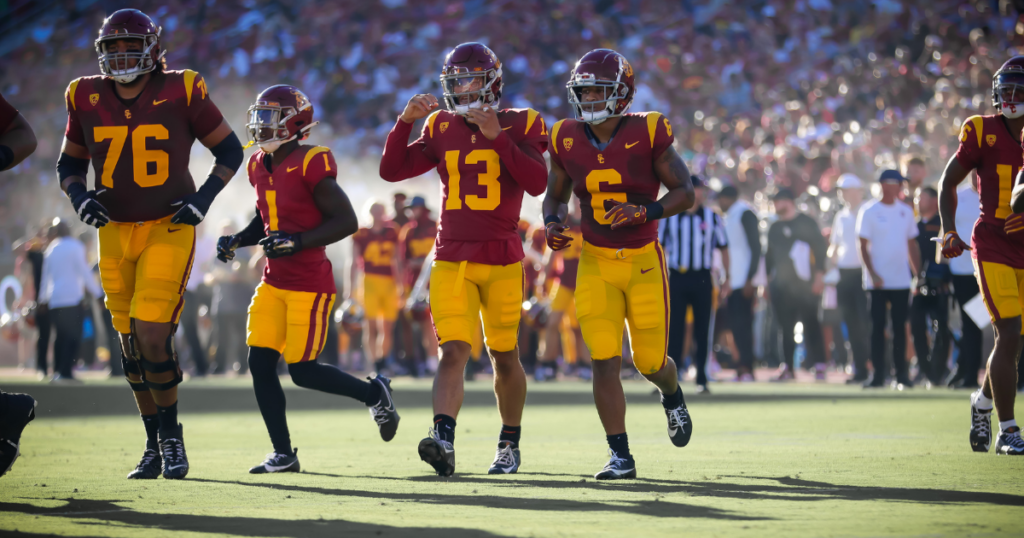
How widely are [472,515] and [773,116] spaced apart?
18.4 m

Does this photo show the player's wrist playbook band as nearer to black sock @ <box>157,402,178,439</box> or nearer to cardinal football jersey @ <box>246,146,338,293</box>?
cardinal football jersey @ <box>246,146,338,293</box>

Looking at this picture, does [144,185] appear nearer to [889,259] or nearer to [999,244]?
[999,244]

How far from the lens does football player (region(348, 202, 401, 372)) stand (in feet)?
50.2

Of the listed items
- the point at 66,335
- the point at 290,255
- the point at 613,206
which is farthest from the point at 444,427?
the point at 66,335

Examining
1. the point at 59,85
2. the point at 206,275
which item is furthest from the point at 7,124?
the point at 59,85

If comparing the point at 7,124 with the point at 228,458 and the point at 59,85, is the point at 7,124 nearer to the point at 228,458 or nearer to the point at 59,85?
the point at 228,458

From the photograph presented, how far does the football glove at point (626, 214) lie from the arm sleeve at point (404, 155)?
1065 millimetres

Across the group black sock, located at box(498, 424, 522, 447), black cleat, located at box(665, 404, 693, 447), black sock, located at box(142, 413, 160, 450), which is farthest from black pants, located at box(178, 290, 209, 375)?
black cleat, located at box(665, 404, 693, 447)

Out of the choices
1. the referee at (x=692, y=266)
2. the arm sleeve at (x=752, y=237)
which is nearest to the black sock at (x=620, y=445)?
the referee at (x=692, y=266)

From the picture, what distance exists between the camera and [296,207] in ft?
20.3

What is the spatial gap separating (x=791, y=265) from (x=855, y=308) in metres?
0.94

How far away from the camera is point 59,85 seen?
27.5 meters

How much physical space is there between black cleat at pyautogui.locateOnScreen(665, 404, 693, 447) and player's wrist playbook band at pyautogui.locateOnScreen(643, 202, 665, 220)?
3.60 ft

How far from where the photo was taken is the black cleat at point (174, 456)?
5.80m
